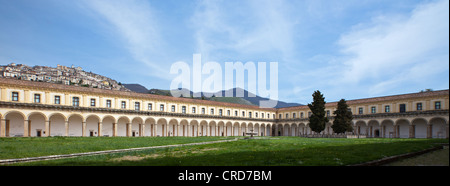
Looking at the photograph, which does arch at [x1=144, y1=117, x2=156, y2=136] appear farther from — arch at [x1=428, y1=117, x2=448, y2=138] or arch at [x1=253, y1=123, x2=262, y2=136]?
arch at [x1=428, y1=117, x2=448, y2=138]

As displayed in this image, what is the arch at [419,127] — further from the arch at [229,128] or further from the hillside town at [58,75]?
the hillside town at [58,75]

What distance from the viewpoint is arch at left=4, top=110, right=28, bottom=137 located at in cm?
3478

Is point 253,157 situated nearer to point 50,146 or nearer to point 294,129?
point 50,146

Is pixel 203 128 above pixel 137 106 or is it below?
below

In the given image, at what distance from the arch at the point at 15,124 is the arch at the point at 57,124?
10.4ft

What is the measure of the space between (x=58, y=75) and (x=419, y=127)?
129838 millimetres

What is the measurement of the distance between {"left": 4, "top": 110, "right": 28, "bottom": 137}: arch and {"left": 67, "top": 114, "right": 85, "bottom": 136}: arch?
5.37m

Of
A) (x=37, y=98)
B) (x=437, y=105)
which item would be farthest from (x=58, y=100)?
(x=437, y=105)

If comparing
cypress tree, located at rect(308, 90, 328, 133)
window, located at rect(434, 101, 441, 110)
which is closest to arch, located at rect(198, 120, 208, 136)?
cypress tree, located at rect(308, 90, 328, 133)

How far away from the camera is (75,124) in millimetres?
40812

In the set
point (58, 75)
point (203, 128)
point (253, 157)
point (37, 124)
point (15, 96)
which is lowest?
point (203, 128)

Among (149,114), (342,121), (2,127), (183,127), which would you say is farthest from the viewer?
(183,127)
